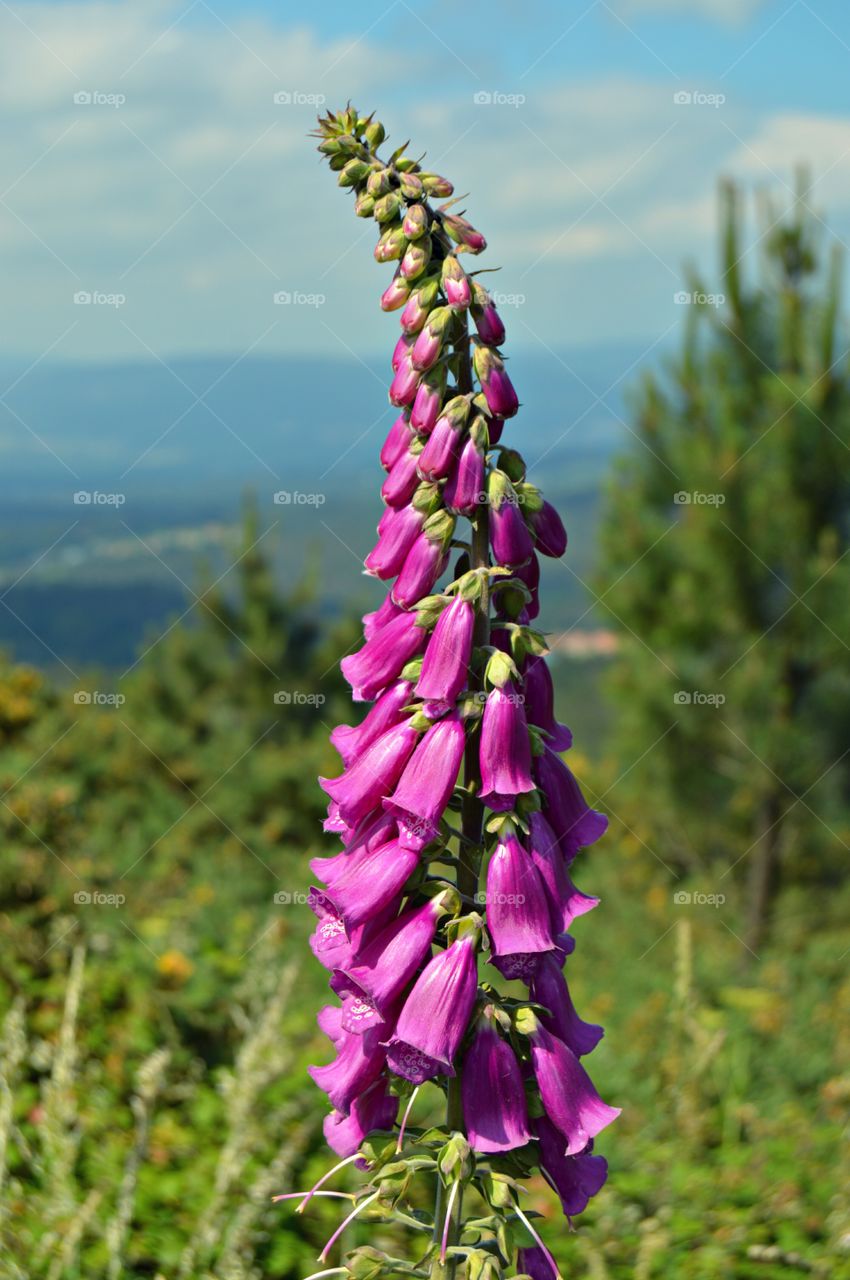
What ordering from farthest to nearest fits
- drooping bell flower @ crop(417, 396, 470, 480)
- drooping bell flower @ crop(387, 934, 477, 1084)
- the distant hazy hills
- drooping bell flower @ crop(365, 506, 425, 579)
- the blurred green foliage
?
the distant hazy hills → the blurred green foliage → drooping bell flower @ crop(365, 506, 425, 579) → drooping bell flower @ crop(417, 396, 470, 480) → drooping bell flower @ crop(387, 934, 477, 1084)

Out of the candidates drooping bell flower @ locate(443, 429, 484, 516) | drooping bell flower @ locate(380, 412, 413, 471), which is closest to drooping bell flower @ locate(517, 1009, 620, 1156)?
drooping bell flower @ locate(443, 429, 484, 516)

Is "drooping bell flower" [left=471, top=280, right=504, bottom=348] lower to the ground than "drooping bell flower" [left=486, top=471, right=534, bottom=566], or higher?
higher

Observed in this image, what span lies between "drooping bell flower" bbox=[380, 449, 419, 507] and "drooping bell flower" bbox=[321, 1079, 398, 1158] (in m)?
1.07

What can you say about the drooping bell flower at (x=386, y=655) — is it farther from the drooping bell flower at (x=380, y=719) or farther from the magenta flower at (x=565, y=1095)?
the magenta flower at (x=565, y=1095)

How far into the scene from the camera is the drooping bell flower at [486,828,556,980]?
6.33 ft

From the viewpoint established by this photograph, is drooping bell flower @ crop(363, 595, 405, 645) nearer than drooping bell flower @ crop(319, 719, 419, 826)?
No

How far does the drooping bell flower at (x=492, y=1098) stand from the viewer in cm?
192

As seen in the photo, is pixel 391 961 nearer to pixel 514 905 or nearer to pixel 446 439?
pixel 514 905

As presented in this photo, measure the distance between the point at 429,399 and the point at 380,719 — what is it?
589 mm

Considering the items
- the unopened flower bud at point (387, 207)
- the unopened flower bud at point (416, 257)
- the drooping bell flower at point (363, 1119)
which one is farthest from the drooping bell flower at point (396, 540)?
the drooping bell flower at point (363, 1119)

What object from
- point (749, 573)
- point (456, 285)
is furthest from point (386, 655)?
point (749, 573)

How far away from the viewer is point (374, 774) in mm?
2053

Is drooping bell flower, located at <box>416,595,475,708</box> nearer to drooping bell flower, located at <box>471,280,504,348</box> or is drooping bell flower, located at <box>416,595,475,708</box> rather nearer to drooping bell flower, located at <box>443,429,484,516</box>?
drooping bell flower, located at <box>443,429,484,516</box>

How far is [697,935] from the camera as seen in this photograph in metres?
11.9
